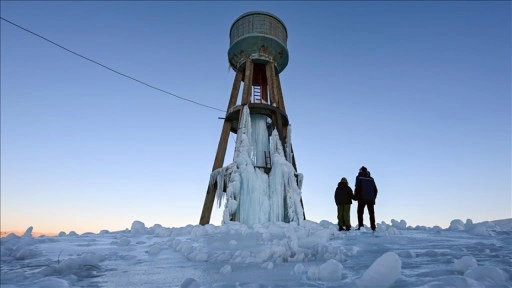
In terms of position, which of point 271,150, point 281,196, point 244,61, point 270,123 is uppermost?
point 244,61

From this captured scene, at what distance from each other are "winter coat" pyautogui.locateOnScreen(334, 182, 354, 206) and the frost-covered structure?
401cm

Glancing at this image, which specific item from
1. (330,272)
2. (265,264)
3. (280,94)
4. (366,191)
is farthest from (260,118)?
(330,272)

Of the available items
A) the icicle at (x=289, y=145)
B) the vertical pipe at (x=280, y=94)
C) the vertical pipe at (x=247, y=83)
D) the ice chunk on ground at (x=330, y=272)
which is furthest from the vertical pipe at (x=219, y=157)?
the ice chunk on ground at (x=330, y=272)

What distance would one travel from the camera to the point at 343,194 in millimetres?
9719

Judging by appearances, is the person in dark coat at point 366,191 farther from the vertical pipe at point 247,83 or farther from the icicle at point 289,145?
the vertical pipe at point 247,83

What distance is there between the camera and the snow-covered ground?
323 centimetres

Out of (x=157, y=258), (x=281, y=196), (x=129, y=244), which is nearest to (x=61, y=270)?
(x=157, y=258)

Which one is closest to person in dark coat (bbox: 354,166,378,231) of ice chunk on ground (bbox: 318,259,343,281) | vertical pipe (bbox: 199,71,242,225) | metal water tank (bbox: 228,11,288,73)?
ice chunk on ground (bbox: 318,259,343,281)

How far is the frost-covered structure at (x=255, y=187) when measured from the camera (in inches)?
543

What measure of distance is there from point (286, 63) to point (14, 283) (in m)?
18.1

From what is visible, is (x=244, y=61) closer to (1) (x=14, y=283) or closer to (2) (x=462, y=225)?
(2) (x=462, y=225)

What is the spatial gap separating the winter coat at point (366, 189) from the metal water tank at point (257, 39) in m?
11.4

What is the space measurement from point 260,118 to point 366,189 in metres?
9.04

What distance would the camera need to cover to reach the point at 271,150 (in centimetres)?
1584
